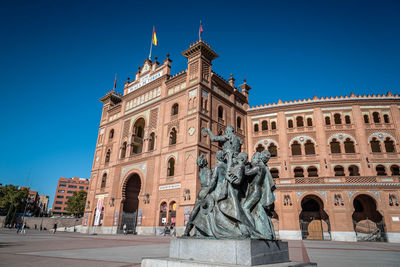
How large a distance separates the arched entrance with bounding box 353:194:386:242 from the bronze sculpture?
21.5 metres

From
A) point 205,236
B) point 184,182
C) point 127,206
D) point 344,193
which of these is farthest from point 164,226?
point 205,236

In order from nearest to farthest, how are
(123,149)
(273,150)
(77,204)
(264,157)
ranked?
(264,157)
(273,150)
(123,149)
(77,204)

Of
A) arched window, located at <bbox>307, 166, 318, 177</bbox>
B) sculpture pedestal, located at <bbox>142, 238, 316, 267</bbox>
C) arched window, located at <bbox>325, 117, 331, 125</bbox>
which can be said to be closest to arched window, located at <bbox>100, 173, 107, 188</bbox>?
arched window, located at <bbox>307, 166, 318, 177</bbox>

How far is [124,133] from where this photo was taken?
30203 millimetres

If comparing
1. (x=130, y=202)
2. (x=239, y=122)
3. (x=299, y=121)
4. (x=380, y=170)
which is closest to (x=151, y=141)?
(x=130, y=202)

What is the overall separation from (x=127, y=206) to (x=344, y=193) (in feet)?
68.4

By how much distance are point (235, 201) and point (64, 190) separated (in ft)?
354

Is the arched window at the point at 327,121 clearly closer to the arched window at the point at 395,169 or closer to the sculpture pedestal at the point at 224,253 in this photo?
the arched window at the point at 395,169

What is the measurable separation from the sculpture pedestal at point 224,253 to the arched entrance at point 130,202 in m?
22.3

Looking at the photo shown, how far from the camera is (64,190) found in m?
96.7

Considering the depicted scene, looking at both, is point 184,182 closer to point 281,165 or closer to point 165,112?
point 165,112

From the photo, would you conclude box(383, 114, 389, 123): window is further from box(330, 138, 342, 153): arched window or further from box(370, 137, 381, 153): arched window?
box(330, 138, 342, 153): arched window

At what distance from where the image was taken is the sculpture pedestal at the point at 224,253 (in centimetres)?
362

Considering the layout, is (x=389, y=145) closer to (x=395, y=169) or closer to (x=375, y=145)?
(x=375, y=145)
